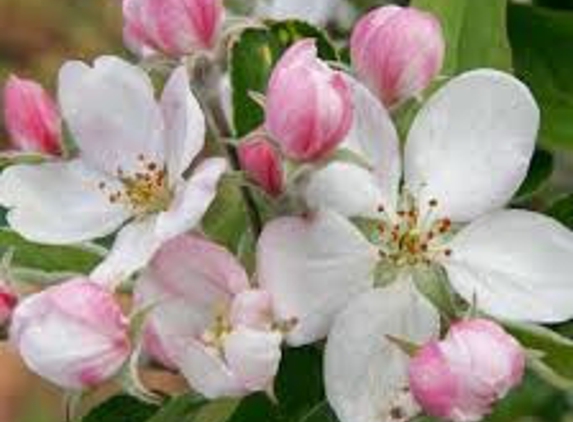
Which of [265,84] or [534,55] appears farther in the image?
[534,55]

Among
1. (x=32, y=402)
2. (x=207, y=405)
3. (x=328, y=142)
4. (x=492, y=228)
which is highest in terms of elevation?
(x=328, y=142)

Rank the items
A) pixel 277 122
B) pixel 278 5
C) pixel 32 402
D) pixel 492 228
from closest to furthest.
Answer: pixel 277 122 < pixel 492 228 < pixel 278 5 < pixel 32 402

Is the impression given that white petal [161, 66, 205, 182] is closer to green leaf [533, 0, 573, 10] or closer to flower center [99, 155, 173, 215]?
flower center [99, 155, 173, 215]

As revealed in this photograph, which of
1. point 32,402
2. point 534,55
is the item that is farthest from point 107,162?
point 32,402

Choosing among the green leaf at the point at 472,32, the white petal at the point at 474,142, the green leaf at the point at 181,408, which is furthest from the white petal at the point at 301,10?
the green leaf at the point at 181,408

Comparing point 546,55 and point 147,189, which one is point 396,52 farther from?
point 546,55

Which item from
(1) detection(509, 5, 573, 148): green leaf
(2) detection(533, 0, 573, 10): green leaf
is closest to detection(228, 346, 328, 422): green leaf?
(1) detection(509, 5, 573, 148): green leaf

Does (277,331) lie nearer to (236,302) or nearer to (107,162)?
(236,302)
